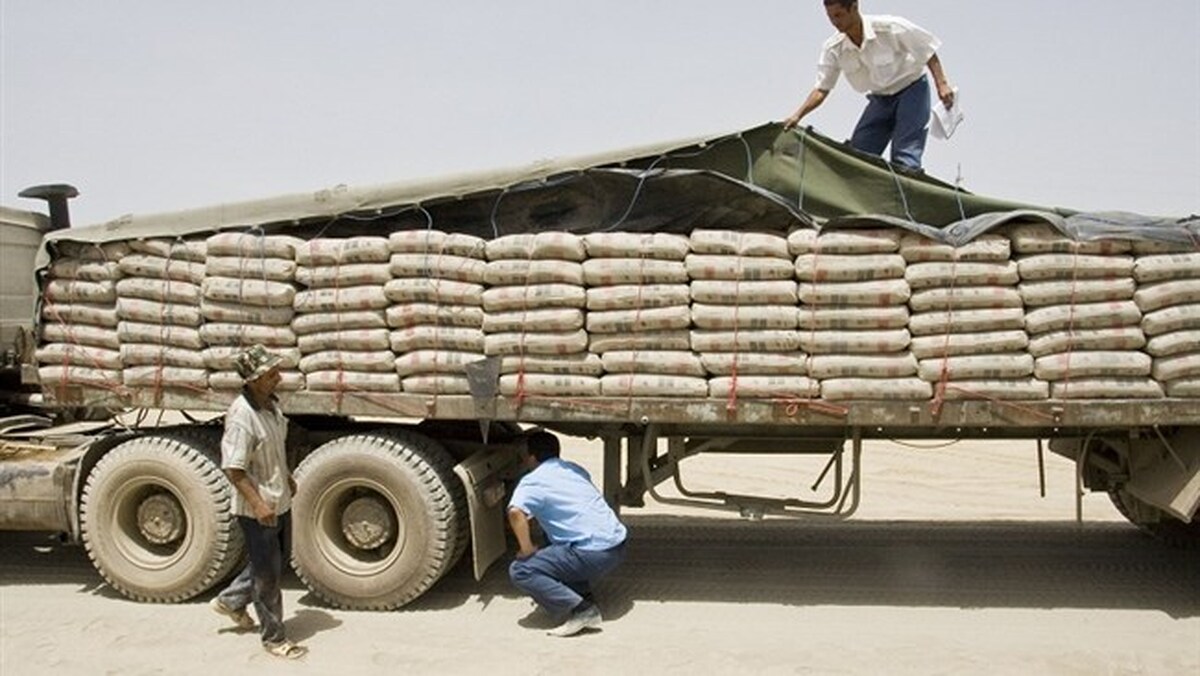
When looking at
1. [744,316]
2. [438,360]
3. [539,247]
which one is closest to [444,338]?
[438,360]

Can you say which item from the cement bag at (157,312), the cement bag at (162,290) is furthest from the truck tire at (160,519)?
the cement bag at (162,290)

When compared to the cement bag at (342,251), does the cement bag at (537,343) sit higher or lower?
lower

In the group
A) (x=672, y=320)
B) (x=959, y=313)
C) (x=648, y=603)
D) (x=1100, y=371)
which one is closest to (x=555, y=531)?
(x=648, y=603)

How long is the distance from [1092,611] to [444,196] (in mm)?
4525

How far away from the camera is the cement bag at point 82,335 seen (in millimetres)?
6594

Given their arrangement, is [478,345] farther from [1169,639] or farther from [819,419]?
[1169,639]

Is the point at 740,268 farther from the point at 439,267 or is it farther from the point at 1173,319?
the point at 1173,319

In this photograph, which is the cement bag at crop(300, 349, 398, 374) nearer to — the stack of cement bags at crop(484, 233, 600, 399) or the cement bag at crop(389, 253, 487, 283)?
the cement bag at crop(389, 253, 487, 283)

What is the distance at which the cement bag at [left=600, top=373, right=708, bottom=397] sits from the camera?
5934 mm

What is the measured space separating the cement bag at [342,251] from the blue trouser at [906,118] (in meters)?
3.26

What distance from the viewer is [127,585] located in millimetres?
6543

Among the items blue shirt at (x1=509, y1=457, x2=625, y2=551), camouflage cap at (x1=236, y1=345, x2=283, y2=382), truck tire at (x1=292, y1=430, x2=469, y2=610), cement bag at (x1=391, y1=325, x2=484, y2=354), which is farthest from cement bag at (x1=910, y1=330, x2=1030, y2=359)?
camouflage cap at (x1=236, y1=345, x2=283, y2=382)

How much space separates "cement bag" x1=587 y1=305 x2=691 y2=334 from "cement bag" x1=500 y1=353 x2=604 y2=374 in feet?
0.61

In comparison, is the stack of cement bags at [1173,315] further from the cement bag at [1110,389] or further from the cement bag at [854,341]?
the cement bag at [854,341]
